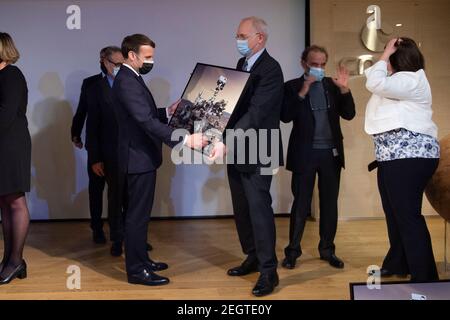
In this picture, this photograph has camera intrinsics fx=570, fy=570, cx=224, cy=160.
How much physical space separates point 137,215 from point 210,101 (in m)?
0.85

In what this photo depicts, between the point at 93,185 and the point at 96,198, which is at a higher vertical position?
the point at 93,185

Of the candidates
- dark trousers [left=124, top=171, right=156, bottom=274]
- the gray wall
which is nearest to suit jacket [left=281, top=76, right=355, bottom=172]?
dark trousers [left=124, top=171, right=156, bottom=274]

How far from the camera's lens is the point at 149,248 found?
14.9 feet

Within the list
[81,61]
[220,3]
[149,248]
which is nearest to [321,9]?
[220,3]

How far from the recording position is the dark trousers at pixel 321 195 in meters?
4.01

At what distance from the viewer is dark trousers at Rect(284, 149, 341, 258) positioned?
401 centimetres

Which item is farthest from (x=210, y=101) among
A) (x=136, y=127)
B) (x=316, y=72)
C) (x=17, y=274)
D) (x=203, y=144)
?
(x=17, y=274)

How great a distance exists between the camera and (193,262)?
13.6 feet

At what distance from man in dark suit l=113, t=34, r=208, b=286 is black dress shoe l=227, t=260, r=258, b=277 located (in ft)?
1.50

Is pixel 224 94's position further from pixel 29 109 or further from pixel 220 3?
pixel 29 109

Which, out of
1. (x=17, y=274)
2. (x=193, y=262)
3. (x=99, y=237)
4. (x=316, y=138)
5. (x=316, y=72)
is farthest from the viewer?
(x=99, y=237)

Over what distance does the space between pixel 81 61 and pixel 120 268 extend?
237 centimetres

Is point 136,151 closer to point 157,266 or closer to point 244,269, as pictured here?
point 157,266
